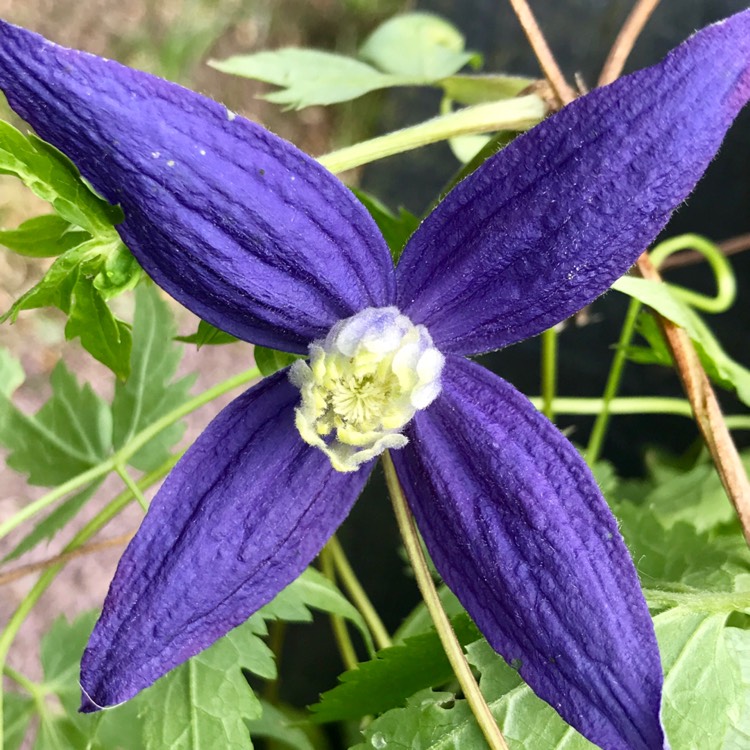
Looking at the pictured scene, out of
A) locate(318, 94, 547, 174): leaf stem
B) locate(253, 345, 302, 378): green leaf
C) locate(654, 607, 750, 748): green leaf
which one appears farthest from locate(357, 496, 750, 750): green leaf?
locate(318, 94, 547, 174): leaf stem

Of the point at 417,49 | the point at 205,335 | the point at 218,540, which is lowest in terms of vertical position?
the point at 218,540

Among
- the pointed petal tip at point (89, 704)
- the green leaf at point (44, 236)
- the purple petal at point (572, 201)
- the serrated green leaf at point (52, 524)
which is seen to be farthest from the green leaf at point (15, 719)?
the purple petal at point (572, 201)

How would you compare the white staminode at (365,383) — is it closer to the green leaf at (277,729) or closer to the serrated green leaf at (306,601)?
the serrated green leaf at (306,601)

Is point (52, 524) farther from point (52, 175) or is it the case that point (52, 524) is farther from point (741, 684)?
point (741, 684)

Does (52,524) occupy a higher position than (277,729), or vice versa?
(52,524)

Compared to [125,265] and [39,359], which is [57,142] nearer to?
[125,265]

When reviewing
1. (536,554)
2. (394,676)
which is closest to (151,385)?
(394,676)

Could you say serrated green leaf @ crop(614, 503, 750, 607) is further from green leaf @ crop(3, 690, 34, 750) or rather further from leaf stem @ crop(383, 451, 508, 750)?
green leaf @ crop(3, 690, 34, 750)
